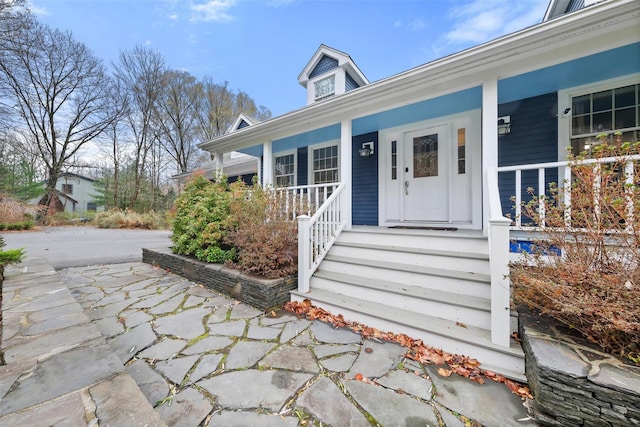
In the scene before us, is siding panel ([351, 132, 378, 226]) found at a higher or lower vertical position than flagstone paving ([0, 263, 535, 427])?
higher

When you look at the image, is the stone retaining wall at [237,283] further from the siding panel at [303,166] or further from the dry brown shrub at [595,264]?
the siding panel at [303,166]

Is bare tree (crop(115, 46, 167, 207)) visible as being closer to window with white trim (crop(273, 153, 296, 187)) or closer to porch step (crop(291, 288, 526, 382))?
window with white trim (crop(273, 153, 296, 187))

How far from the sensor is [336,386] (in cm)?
180

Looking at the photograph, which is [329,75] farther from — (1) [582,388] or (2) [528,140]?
(1) [582,388]

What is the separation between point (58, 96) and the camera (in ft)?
49.8

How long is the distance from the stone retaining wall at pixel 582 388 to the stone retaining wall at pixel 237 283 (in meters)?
2.51

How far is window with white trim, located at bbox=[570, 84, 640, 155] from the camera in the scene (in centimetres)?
351

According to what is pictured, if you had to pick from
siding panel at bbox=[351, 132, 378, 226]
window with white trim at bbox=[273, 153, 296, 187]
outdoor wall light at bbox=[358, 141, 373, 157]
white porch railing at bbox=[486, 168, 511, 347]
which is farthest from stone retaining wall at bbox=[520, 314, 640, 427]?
window with white trim at bbox=[273, 153, 296, 187]

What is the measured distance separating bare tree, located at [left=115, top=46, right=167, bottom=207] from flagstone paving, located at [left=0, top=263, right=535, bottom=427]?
18157mm

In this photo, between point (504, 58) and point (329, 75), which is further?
point (329, 75)

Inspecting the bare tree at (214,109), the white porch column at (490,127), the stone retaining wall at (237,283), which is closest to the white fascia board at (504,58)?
the white porch column at (490,127)

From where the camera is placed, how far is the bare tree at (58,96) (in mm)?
13961

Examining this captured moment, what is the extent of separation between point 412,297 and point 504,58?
2.99 meters

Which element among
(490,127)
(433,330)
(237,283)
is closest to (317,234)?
(237,283)
